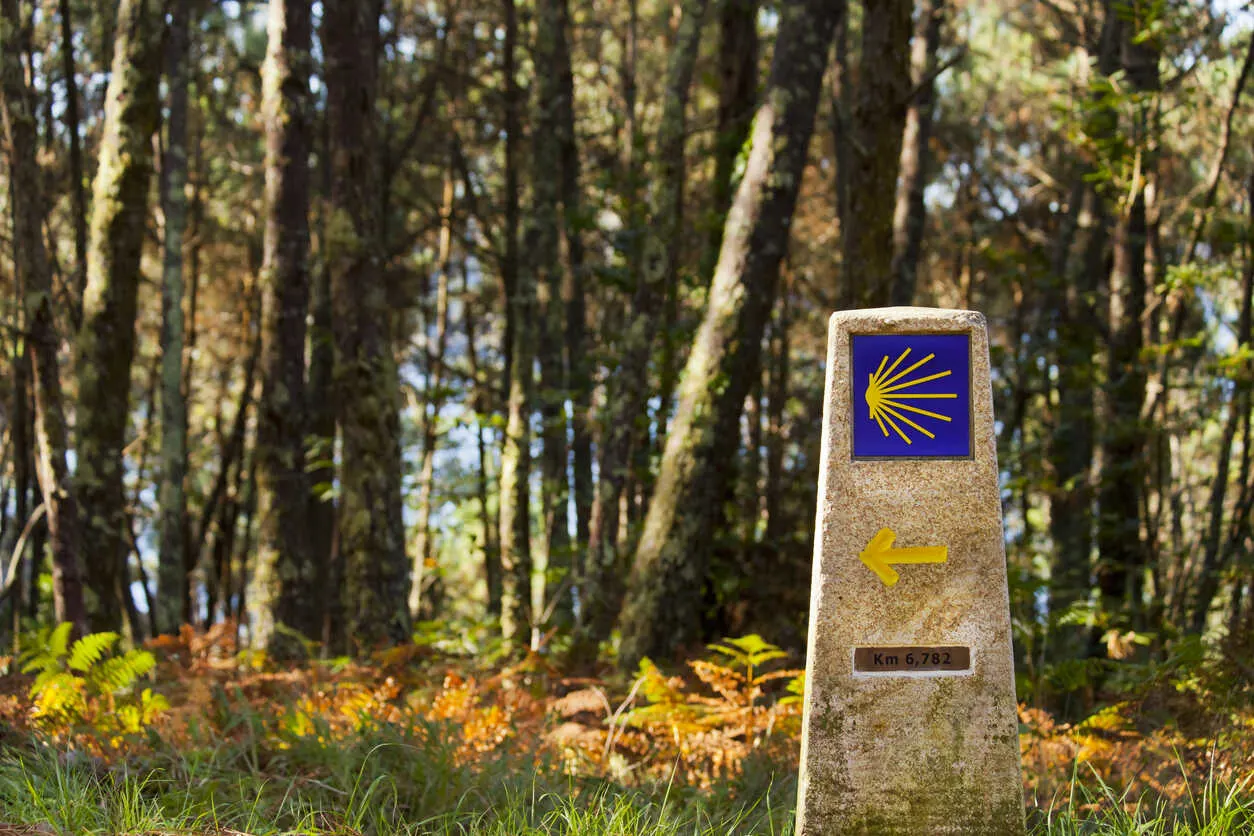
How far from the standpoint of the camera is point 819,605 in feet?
12.7

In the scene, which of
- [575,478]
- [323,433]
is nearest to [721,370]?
[575,478]

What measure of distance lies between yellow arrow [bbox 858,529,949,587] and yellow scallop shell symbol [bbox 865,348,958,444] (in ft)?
1.25

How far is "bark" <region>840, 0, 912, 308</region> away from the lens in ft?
24.8

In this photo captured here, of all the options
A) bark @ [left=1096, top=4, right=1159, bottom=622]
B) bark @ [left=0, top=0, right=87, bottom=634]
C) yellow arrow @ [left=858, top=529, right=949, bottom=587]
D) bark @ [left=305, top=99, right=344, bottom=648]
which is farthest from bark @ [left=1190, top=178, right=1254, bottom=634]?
bark @ [left=0, top=0, right=87, bottom=634]

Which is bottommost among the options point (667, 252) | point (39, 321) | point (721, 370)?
point (721, 370)

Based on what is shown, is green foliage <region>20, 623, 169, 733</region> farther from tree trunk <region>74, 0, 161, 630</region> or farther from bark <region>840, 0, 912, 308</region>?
bark <region>840, 0, 912, 308</region>

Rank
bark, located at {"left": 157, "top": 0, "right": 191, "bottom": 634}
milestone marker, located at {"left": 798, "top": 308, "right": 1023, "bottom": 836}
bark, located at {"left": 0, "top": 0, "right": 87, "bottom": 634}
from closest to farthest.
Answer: milestone marker, located at {"left": 798, "top": 308, "right": 1023, "bottom": 836} → bark, located at {"left": 0, "top": 0, "right": 87, "bottom": 634} → bark, located at {"left": 157, "top": 0, "right": 191, "bottom": 634}

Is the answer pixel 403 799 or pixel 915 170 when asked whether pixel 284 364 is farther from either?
pixel 915 170

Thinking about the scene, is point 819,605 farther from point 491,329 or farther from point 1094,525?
point 491,329

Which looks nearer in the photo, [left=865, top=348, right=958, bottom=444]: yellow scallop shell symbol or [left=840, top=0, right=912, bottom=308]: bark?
[left=865, top=348, right=958, bottom=444]: yellow scallop shell symbol

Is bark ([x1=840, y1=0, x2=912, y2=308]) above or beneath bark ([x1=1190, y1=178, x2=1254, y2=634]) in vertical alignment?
above

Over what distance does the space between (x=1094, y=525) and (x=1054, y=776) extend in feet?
20.7

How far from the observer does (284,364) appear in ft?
34.4

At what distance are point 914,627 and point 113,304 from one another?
24.2ft
